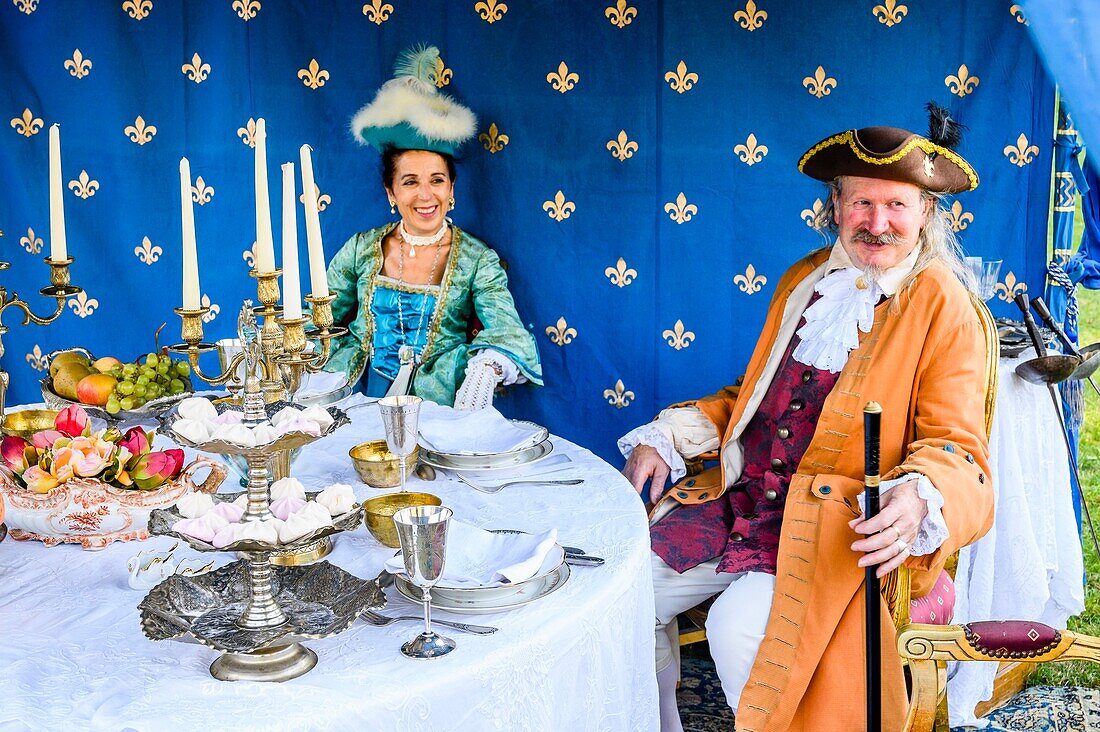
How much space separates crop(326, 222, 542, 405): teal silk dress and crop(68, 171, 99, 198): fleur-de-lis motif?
4.17 feet

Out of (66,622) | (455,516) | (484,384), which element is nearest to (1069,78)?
(455,516)

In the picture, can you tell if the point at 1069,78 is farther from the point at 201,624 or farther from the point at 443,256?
the point at 443,256

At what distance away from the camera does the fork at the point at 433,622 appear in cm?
164

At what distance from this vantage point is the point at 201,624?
1.54 meters

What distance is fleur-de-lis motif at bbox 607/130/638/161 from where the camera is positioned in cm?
402

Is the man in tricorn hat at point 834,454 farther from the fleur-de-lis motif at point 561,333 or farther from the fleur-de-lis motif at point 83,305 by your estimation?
the fleur-de-lis motif at point 83,305

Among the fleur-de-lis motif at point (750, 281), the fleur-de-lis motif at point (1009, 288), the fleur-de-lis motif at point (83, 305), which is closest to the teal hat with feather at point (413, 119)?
the fleur-de-lis motif at point (750, 281)

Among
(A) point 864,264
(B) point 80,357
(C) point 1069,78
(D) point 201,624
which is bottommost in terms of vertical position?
(D) point 201,624

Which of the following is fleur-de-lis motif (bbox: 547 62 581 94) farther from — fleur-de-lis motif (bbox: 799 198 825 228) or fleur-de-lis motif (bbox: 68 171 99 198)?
fleur-de-lis motif (bbox: 68 171 99 198)

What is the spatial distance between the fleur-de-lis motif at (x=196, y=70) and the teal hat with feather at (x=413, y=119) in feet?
2.54

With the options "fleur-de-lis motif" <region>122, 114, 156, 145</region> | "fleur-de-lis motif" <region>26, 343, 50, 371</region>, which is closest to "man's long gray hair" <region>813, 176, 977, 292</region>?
"fleur-de-lis motif" <region>122, 114, 156, 145</region>

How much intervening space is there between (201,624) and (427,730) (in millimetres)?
354

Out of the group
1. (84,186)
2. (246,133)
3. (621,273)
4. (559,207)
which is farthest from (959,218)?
(84,186)

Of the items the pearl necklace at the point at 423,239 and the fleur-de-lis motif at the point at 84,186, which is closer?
the pearl necklace at the point at 423,239
